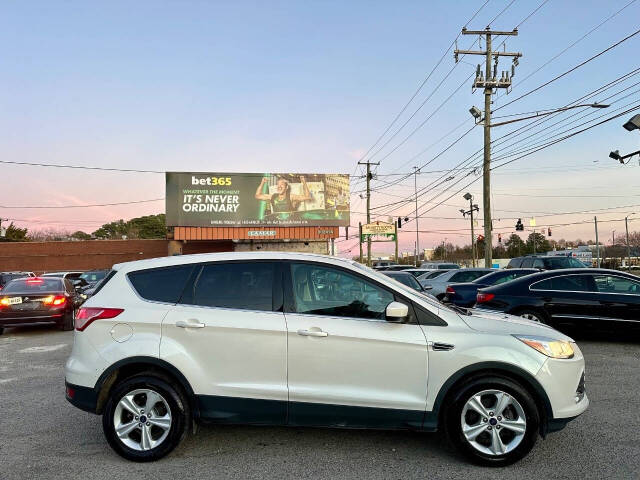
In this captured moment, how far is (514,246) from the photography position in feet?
349

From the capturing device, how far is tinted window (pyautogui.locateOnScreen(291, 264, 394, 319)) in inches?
157

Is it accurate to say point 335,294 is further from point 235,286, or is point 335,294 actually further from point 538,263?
point 538,263

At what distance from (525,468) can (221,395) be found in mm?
2478

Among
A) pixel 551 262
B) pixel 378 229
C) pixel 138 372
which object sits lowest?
pixel 138 372

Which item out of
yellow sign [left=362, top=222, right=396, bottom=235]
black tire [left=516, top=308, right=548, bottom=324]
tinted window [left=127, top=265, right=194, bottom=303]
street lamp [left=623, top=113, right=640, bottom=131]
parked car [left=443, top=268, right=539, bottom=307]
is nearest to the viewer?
tinted window [left=127, top=265, right=194, bottom=303]

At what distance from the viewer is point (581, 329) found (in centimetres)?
874

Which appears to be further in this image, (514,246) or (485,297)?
(514,246)

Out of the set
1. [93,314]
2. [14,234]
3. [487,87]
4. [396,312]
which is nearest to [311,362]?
[396,312]

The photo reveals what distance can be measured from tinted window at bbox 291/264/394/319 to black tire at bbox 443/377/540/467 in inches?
34.7

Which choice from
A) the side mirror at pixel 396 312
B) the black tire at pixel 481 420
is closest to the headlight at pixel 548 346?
the black tire at pixel 481 420

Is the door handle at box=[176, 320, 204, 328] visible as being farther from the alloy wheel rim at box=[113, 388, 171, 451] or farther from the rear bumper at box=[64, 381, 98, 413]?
the rear bumper at box=[64, 381, 98, 413]

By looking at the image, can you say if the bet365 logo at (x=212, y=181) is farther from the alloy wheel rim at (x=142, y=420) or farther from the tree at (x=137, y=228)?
the tree at (x=137, y=228)

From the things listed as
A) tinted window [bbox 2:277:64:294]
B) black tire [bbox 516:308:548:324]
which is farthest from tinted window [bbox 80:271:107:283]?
black tire [bbox 516:308:548:324]

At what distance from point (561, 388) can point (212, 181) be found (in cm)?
3603
